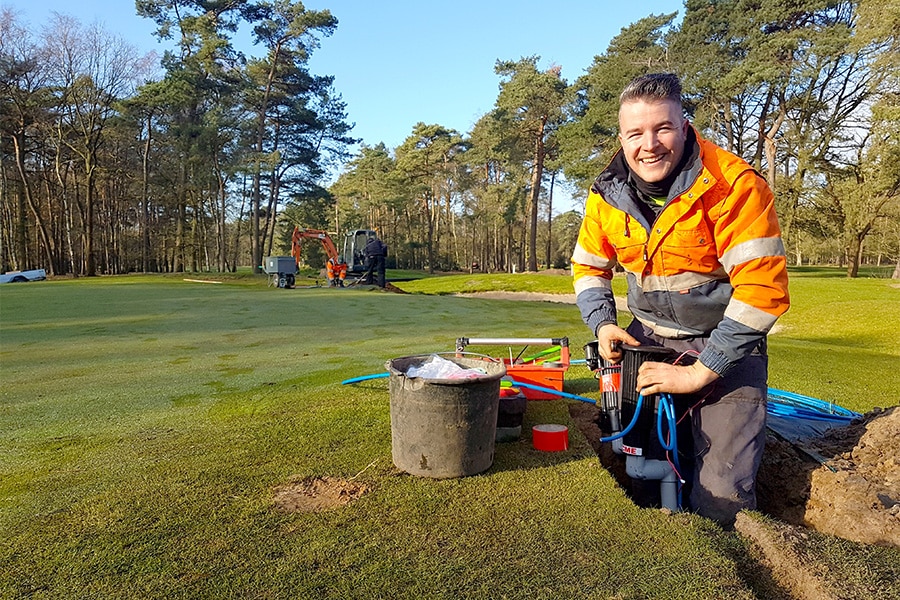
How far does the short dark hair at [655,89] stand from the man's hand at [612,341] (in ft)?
3.71

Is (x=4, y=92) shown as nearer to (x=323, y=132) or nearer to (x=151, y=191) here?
(x=151, y=191)

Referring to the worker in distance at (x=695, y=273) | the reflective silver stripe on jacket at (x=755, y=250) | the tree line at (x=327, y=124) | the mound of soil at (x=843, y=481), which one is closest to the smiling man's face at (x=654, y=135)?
the worker in distance at (x=695, y=273)

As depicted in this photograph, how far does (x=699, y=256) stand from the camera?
2.45 m

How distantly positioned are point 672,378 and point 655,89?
1331mm

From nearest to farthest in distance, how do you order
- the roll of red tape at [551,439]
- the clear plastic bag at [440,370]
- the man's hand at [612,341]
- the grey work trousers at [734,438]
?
1. the grey work trousers at [734,438]
2. the man's hand at [612,341]
3. the clear plastic bag at [440,370]
4. the roll of red tape at [551,439]

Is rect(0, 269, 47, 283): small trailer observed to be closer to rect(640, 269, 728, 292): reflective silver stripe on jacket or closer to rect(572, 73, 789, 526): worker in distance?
rect(572, 73, 789, 526): worker in distance

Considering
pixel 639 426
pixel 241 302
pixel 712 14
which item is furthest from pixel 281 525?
pixel 712 14

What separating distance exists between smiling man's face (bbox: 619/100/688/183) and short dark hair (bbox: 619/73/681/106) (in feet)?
0.07

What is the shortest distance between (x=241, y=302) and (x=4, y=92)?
2363cm

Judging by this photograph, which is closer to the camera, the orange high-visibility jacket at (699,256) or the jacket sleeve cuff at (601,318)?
the orange high-visibility jacket at (699,256)

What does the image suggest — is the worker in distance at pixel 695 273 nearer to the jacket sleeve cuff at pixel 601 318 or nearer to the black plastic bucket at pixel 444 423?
the jacket sleeve cuff at pixel 601 318

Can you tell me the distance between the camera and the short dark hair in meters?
2.33

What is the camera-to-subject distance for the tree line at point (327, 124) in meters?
23.4

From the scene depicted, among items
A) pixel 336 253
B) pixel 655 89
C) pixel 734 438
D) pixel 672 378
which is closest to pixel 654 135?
pixel 655 89
